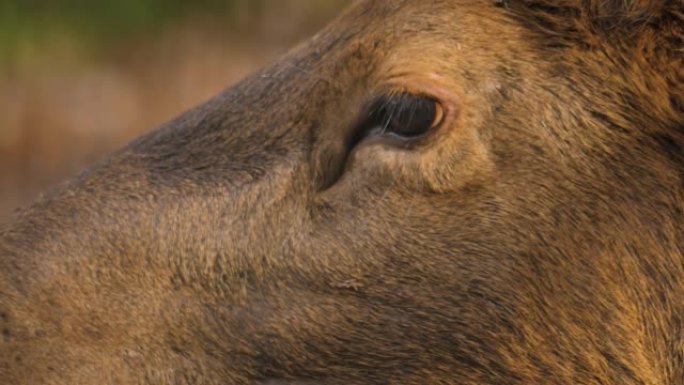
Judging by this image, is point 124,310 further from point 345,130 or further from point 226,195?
point 345,130

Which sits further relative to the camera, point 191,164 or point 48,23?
point 48,23

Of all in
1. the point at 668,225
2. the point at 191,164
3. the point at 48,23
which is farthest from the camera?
the point at 48,23

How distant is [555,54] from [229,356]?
115 cm

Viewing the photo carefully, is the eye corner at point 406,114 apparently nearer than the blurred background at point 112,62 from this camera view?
Yes

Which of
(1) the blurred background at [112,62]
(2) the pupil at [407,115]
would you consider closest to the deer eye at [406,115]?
(2) the pupil at [407,115]

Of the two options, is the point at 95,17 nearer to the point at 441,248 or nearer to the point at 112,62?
the point at 112,62

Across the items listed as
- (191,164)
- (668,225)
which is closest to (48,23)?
(191,164)

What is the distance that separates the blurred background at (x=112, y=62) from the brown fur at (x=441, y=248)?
6415mm

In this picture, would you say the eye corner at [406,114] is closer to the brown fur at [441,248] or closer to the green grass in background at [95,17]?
the brown fur at [441,248]

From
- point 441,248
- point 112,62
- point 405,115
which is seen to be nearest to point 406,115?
point 405,115

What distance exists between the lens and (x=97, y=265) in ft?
12.1

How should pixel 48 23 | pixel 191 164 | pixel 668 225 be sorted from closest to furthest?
pixel 668 225 < pixel 191 164 < pixel 48 23

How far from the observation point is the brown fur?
11.6 feet

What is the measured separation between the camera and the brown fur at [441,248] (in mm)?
3539
